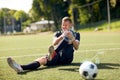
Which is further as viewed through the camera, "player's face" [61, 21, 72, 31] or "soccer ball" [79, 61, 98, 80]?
"player's face" [61, 21, 72, 31]

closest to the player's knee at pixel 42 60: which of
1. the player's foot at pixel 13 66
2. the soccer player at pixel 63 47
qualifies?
the soccer player at pixel 63 47

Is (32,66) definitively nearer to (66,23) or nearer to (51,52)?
(51,52)

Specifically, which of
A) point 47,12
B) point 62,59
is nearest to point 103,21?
point 47,12

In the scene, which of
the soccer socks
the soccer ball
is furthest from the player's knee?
the soccer ball

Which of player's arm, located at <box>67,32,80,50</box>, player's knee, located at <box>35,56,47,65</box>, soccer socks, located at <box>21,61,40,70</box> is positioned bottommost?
soccer socks, located at <box>21,61,40,70</box>

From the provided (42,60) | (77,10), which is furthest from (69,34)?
(77,10)

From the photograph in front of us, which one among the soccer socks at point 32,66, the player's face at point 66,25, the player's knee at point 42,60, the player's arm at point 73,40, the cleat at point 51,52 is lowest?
the soccer socks at point 32,66

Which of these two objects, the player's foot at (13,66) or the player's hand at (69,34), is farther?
the player's hand at (69,34)

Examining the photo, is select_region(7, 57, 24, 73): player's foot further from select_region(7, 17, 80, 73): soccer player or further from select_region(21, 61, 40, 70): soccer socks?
select_region(7, 17, 80, 73): soccer player

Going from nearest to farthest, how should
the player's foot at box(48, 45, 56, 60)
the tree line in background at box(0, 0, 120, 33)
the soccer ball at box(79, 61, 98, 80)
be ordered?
the soccer ball at box(79, 61, 98, 80) → the player's foot at box(48, 45, 56, 60) → the tree line in background at box(0, 0, 120, 33)

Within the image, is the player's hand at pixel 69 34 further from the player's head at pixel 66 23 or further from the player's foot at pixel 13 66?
the player's foot at pixel 13 66

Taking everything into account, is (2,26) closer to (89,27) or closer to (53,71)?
(89,27)

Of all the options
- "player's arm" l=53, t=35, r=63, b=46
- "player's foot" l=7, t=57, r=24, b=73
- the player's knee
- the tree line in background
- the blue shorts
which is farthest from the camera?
the tree line in background

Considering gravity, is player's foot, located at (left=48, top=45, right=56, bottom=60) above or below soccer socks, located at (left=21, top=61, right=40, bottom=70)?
above
